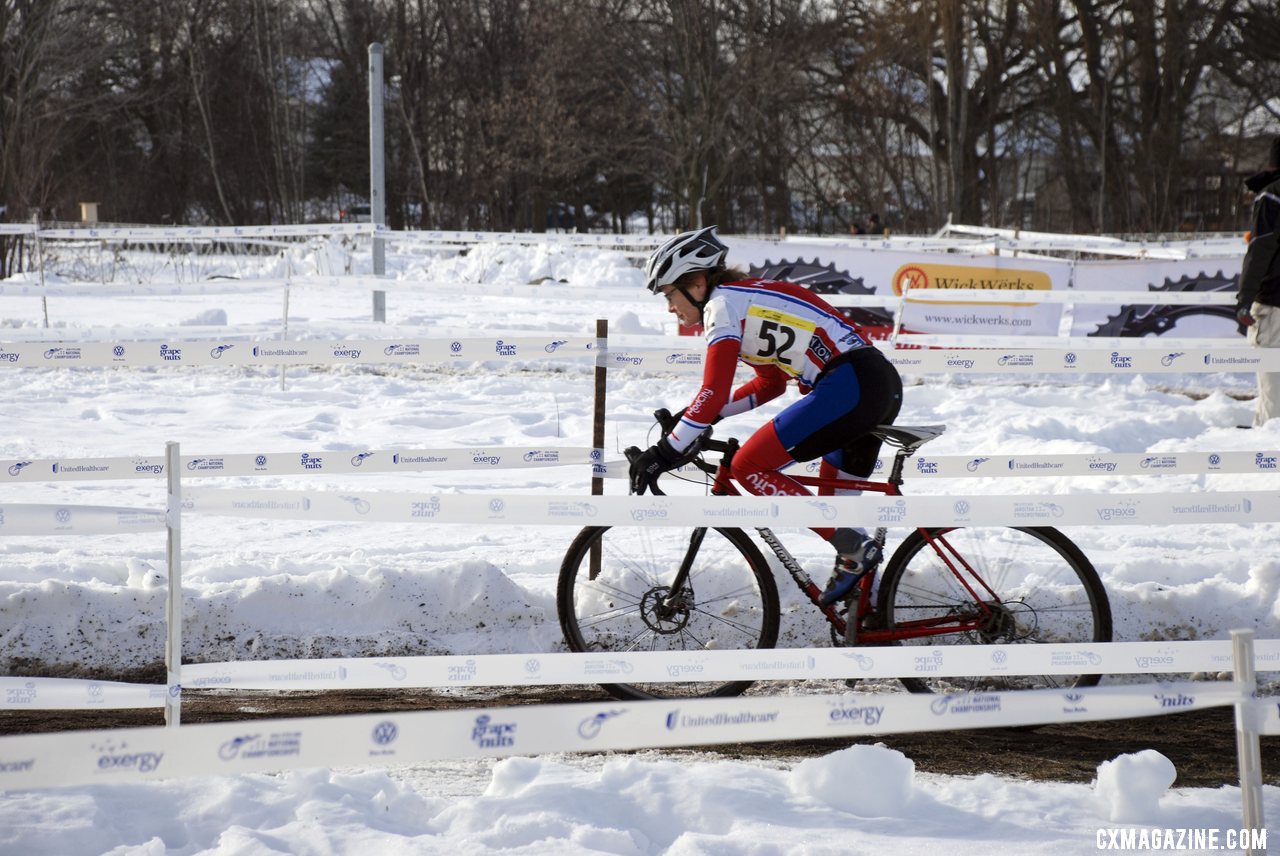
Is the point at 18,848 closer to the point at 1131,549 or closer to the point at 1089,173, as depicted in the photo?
the point at 1131,549

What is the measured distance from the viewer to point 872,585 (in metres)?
5.05

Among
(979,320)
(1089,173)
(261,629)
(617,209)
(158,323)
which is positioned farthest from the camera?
(617,209)

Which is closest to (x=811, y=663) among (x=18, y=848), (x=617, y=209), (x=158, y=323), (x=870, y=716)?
(x=870, y=716)

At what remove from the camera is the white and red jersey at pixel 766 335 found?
16.1ft

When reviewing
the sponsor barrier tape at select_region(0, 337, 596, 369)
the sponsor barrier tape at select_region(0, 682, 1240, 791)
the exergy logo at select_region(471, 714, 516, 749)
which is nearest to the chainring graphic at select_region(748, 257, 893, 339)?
the sponsor barrier tape at select_region(0, 337, 596, 369)

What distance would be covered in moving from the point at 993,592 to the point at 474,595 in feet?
8.16

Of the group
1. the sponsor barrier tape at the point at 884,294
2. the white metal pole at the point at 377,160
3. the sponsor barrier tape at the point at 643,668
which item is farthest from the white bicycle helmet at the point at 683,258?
the white metal pole at the point at 377,160

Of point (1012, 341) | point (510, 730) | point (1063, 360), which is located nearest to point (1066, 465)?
point (1063, 360)

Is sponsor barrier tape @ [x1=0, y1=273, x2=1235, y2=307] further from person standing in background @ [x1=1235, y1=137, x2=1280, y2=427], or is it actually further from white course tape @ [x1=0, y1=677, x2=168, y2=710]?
white course tape @ [x1=0, y1=677, x2=168, y2=710]

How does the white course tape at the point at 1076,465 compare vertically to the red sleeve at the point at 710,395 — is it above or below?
below

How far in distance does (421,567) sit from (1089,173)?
113ft

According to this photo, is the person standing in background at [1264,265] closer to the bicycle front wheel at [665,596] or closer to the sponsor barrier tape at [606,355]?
the sponsor barrier tape at [606,355]

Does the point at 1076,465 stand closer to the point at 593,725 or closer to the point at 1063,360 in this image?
the point at 1063,360

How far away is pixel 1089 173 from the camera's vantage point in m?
36.5
